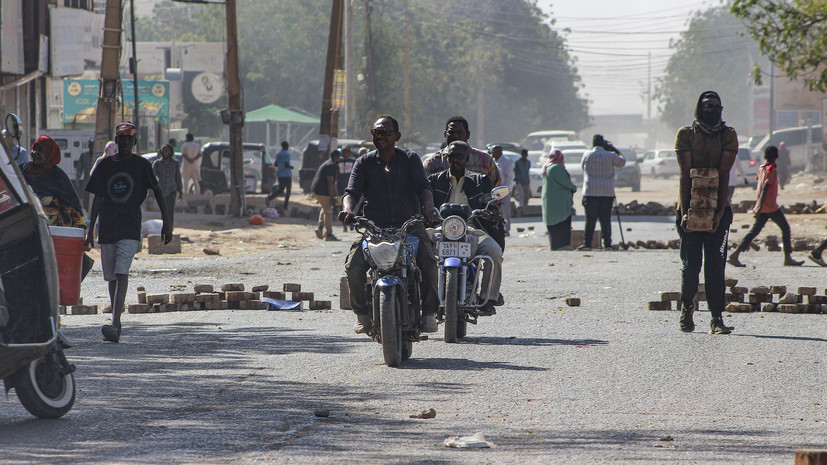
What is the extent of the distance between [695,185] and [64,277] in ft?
16.1

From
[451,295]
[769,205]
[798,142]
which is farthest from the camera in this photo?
[798,142]

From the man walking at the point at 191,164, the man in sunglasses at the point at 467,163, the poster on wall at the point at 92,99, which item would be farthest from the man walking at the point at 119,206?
the poster on wall at the point at 92,99

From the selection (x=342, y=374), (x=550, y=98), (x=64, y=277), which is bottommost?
(x=342, y=374)

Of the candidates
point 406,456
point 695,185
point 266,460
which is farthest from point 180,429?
point 695,185

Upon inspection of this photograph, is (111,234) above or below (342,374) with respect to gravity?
above

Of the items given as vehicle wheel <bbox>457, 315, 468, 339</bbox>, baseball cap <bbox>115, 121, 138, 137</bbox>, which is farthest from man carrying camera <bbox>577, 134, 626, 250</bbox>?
baseball cap <bbox>115, 121, 138, 137</bbox>

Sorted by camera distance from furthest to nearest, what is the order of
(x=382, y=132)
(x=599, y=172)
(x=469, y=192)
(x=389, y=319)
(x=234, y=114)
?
1. (x=234, y=114)
2. (x=599, y=172)
3. (x=469, y=192)
4. (x=382, y=132)
5. (x=389, y=319)

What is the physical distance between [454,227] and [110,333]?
2.92 meters

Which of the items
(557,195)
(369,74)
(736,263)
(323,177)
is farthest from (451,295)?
(369,74)

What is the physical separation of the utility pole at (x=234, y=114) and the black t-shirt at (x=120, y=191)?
16.4m

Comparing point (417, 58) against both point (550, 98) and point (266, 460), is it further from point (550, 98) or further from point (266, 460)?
point (266, 460)

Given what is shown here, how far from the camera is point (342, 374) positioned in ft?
24.7

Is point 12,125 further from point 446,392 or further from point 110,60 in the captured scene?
point 110,60

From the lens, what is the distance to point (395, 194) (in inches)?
312
